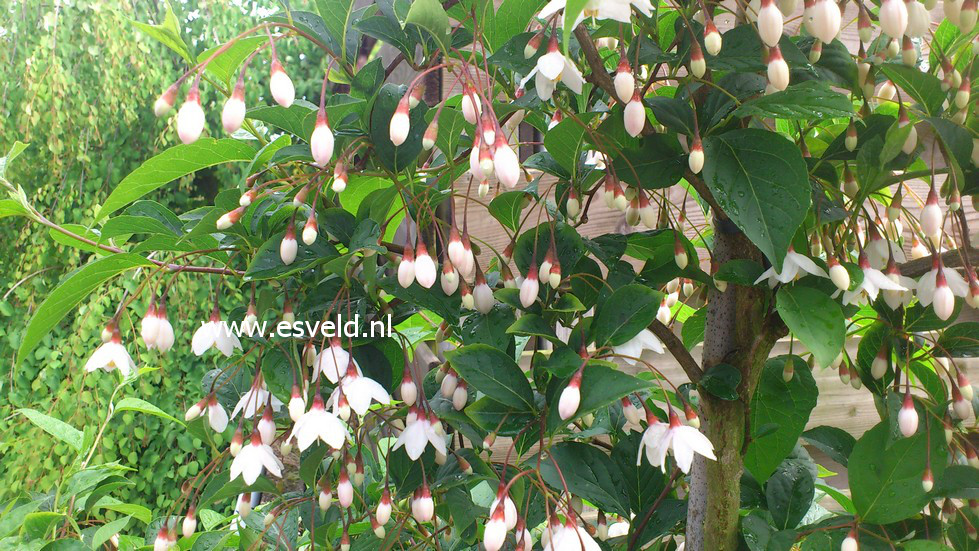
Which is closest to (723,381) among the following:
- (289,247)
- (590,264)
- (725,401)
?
(725,401)

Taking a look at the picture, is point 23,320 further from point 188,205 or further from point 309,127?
point 309,127

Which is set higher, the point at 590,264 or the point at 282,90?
the point at 282,90

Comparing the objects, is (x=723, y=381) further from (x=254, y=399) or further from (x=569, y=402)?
(x=254, y=399)

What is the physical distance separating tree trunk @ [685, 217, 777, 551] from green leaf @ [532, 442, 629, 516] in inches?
2.8

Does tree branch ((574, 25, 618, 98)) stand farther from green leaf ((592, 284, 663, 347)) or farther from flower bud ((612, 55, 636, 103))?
green leaf ((592, 284, 663, 347))

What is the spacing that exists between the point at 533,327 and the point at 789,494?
325 mm

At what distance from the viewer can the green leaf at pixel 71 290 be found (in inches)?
23.1

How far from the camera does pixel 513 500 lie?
21.3 inches

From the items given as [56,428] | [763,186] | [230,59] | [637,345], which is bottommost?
[56,428]

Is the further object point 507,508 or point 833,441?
point 833,441

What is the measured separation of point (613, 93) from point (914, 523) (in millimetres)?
493

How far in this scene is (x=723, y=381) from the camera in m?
0.58

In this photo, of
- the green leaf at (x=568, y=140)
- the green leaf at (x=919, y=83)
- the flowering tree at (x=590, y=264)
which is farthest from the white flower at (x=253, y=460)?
the green leaf at (x=919, y=83)

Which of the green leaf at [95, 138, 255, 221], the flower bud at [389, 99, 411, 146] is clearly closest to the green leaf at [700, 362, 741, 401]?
the flower bud at [389, 99, 411, 146]
